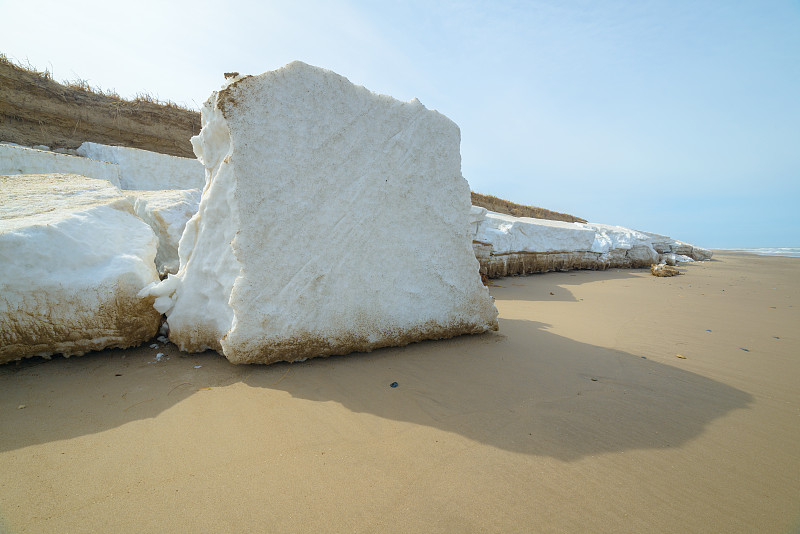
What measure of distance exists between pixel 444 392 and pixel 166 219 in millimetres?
3255

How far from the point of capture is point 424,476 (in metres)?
1.23

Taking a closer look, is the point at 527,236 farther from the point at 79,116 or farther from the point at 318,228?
the point at 79,116

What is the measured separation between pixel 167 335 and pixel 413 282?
72.1 inches

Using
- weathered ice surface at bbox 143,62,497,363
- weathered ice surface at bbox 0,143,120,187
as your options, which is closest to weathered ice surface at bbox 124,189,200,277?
weathered ice surface at bbox 143,62,497,363

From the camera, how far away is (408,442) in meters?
1.42

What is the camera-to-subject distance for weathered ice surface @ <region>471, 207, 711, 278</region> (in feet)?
20.5

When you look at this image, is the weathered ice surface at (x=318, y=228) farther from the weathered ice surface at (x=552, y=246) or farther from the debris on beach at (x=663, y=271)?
the debris on beach at (x=663, y=271)

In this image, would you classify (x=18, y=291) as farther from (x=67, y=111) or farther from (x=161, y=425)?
(x=67, y=111)

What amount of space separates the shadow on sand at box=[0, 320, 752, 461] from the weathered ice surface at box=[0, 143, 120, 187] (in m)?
4.72

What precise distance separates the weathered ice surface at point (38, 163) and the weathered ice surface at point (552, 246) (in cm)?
636

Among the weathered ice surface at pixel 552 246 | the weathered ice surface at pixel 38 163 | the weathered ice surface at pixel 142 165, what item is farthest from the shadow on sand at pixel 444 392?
→ the weathered ice surface at pixel 142 165

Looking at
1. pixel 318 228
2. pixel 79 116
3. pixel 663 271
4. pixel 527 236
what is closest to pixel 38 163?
pixel 79 116

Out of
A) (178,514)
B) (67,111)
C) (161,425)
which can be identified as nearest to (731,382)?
(178,514)

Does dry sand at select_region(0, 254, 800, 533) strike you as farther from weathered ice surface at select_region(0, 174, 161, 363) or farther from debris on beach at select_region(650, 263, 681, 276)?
debris on beach at select_region(650, 263, 681, 276)
